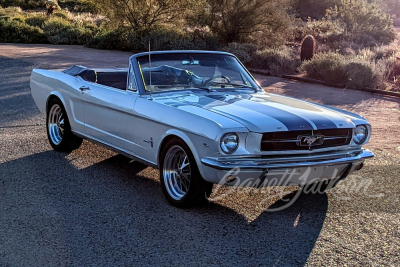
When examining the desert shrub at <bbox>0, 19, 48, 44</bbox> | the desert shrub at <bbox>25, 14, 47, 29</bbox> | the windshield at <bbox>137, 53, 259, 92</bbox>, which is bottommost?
the desert shrub at <bbox>0, 19, 48, 44</bbox>

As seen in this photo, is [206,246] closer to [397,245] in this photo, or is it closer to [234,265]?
[234,265]

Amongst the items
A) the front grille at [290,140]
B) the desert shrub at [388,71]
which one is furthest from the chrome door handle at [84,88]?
the desert shrub at [388,71]

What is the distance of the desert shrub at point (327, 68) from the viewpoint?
15.2 m

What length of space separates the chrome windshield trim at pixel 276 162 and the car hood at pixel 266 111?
10.3 inches

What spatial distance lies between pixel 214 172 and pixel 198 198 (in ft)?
1.41

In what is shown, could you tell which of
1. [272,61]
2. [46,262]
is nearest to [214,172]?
[46,262]

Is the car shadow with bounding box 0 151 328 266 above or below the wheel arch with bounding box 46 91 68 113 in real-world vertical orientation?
below

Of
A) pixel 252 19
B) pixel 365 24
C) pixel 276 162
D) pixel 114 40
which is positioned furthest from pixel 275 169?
pixel 365 24

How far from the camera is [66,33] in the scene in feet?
89.8

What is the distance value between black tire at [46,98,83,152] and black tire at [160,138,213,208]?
2308 mm

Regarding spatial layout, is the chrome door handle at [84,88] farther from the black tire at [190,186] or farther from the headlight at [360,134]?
the headlight at [360,134]

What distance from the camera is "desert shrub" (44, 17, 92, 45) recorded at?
88.2 ft

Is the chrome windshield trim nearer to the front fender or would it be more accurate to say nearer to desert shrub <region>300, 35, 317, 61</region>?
the front fender

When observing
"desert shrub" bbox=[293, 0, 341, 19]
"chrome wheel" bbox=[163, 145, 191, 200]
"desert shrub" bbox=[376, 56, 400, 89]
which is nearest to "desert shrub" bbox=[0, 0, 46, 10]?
"desert shrub" bbox=[293, 0, 341, 19]
